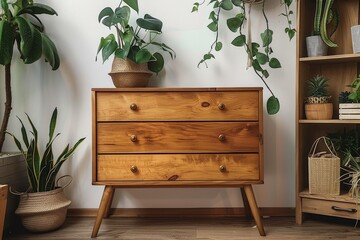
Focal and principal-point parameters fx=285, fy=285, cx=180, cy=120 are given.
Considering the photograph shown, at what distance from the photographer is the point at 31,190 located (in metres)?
1.62

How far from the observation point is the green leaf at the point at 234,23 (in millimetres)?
1691

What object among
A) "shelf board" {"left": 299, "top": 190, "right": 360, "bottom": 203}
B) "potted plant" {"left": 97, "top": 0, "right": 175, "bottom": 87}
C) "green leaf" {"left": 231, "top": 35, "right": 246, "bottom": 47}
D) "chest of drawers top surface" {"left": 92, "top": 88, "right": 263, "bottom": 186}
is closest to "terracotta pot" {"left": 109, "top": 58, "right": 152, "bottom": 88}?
"potted plant" {"left": 97, "top": 0, "right": 175, "bottom": 87}

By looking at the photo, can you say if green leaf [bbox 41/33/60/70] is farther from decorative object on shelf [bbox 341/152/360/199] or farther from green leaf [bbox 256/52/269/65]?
decorative object on shelf [bbox 341/152/360/199]

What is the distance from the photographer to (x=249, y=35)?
1782mm

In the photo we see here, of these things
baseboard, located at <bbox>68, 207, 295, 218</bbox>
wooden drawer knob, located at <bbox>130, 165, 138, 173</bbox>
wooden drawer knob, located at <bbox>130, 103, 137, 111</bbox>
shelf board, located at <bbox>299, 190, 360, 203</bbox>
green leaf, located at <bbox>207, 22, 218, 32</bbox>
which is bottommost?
baseboard, located at <bbox>68, 207, 295, 218</bbox>

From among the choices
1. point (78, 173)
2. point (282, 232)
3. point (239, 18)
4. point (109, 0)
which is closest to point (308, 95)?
point (239, 18)

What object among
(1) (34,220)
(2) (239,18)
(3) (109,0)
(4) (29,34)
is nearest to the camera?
(4) (29,34)

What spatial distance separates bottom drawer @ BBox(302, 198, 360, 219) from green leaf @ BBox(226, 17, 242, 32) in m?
1.09

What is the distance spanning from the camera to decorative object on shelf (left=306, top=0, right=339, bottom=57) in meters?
1.62

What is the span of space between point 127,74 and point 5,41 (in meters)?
0.60

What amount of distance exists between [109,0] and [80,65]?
0.46m

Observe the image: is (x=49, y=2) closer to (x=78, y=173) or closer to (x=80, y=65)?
(x=80, y=65)

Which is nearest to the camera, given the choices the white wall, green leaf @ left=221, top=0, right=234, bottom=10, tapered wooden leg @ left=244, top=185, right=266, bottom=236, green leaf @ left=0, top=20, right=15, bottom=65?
green leaf @ left=0, top=20, right=15, bottom=65

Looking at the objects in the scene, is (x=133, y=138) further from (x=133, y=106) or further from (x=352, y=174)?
(x=352, y=174)
